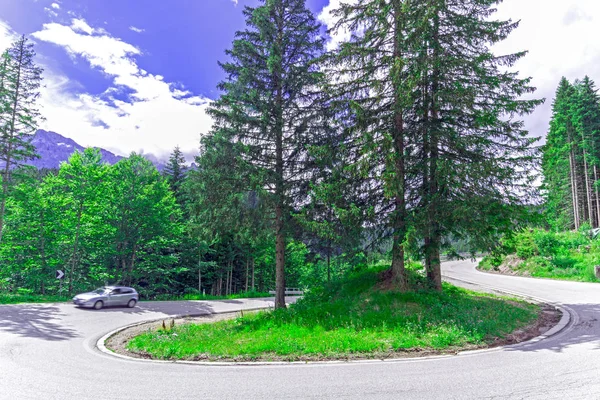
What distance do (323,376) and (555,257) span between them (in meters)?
27.6

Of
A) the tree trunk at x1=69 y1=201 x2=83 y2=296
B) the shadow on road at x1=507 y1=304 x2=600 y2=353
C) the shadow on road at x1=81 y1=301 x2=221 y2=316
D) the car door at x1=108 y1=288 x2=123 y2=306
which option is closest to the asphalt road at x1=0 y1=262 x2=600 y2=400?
the shadow on road at x1=507 y1=304 x2=600 y2=353

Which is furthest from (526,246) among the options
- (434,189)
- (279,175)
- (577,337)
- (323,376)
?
(323,376)

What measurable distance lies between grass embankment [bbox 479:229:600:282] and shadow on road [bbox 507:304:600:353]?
1203 cm

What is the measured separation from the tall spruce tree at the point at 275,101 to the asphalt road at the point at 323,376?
8.05m

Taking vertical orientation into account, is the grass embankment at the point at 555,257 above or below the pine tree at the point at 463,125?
below

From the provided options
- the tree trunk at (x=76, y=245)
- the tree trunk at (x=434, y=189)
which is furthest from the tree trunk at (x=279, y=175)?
the tree trunk at (x=76, y=245)

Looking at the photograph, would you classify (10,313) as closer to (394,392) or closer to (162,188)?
(162,188)

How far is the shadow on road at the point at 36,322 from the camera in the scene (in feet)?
35.9

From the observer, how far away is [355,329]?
960 cm

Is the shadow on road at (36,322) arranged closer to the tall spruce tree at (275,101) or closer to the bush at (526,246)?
the tall spruce tree at (275,101)

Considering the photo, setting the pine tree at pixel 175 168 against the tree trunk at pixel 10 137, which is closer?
the tree trunk at pixel 10 137

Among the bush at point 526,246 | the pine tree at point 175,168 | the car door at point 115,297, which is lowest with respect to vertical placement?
the car door at point 115,297

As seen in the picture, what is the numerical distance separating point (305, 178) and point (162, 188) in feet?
65.8

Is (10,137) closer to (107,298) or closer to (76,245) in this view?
(76,245)
